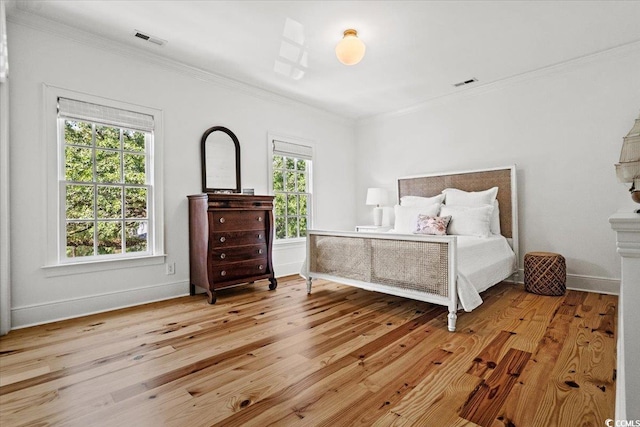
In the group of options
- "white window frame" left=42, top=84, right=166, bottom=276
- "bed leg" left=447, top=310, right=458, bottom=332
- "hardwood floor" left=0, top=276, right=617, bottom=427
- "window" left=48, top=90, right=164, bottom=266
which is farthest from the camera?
"window" left=48, top=90, right=164, bottom=266

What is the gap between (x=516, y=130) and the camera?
4.02m

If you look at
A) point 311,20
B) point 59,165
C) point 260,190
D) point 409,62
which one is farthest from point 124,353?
point 409,62

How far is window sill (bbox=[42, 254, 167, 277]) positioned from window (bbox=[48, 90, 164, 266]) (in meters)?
0.04

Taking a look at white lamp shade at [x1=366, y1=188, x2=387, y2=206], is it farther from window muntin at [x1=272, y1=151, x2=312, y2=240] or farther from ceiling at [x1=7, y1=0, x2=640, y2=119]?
ceiling at [x1=7, y1=0, x2=640, y2=119]

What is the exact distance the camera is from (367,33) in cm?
300

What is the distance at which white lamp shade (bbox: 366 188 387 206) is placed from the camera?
16.8ft

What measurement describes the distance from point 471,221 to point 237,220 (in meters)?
2.67

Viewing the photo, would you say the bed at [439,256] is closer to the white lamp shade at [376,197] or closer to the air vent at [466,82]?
the white lamp shade at [376,197]

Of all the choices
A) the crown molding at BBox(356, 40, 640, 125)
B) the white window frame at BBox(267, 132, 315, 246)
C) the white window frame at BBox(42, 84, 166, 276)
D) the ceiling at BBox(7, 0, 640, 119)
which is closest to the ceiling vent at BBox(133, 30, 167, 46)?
the ceiling at BBox(7, 0, 640, 119)

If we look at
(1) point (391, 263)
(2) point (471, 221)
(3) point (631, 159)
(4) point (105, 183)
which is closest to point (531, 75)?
(2) point (471, 221)

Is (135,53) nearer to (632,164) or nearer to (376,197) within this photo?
(376,197)

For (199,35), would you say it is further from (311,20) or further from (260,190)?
(260,190)

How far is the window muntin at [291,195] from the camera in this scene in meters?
4.68

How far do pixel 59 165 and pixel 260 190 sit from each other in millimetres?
2130
